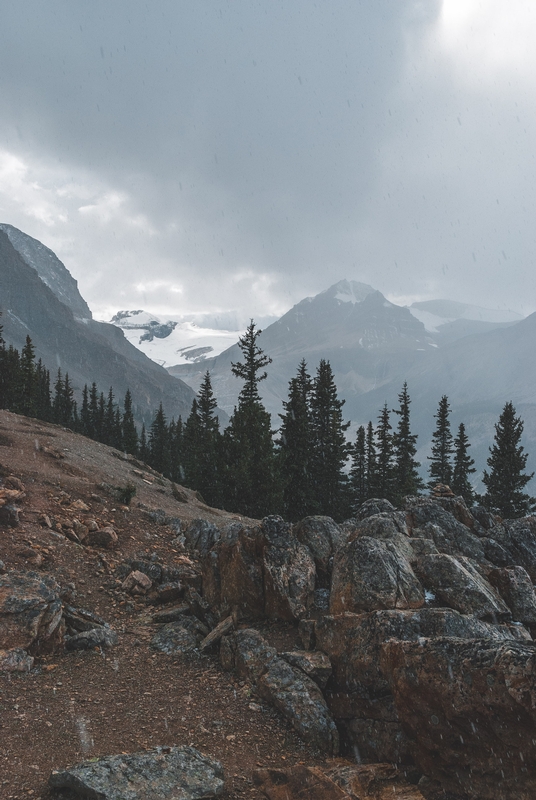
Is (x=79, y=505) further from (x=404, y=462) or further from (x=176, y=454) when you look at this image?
(x=176, y=454)

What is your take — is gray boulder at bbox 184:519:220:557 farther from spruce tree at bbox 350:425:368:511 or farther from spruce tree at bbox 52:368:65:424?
spruce tree at bbox 52:368:65:424

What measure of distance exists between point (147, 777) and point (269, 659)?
498 centimetres

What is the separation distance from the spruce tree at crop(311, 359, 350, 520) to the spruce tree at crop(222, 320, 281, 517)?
7.52 metres

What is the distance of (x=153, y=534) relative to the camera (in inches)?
907

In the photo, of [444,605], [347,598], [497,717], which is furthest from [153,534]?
[497,717]

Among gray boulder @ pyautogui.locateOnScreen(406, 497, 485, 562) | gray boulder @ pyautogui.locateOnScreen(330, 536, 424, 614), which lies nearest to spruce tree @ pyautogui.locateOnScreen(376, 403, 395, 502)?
gray boulder @ pyautogui.locateOnScreen(406, 497, 485, 562)

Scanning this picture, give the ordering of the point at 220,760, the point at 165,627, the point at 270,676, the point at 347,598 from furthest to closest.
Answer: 1. the point at 165,627
2. the point at 347,598
3. the point at 270,676
4. the point at 220,760

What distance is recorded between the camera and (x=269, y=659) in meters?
12.3

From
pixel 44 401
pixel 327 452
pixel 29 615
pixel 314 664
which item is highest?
pixel 44 401

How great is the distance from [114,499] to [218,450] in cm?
2382

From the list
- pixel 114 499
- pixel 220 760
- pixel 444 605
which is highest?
pixel 114 499

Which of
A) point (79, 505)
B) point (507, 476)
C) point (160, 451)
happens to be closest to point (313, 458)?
point (507, 476)

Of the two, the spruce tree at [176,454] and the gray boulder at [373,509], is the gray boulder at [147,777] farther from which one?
the spruce tree at [176,454]

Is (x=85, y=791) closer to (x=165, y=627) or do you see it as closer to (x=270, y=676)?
(x=270, y=676)
